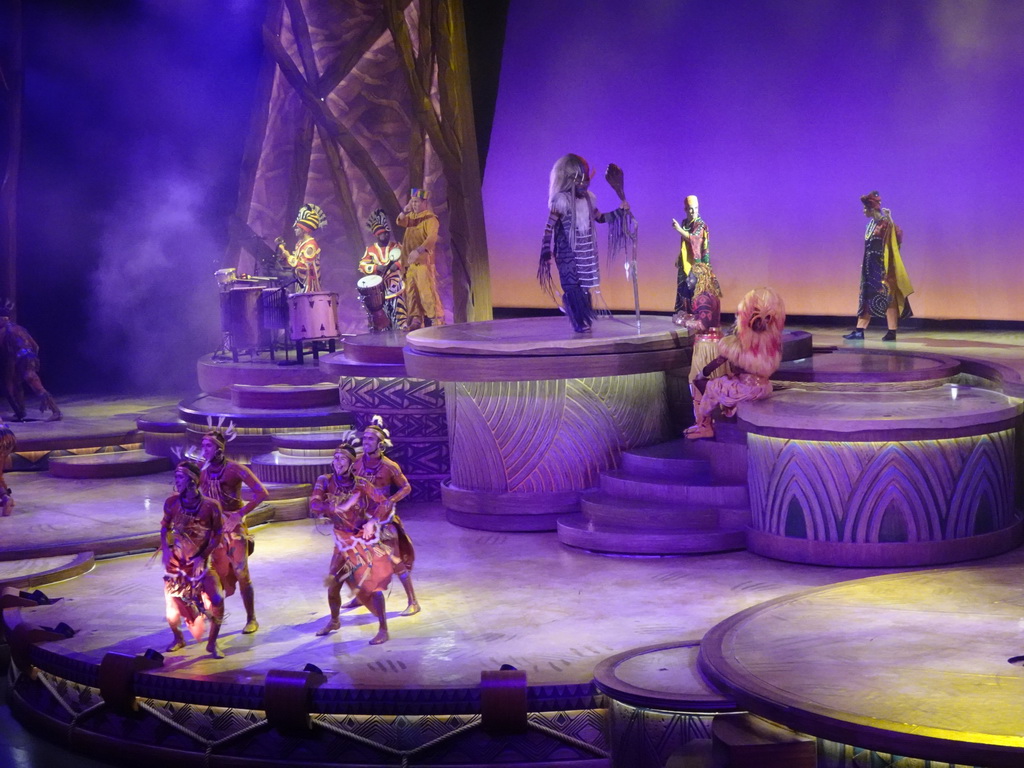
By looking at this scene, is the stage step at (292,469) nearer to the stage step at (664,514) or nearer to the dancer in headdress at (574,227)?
the dancer in headdress at (574,227)

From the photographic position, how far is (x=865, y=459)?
23.3ft

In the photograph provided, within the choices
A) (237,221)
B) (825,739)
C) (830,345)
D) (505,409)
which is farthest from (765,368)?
(237,221)

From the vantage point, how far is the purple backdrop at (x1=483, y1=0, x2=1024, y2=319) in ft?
40.1

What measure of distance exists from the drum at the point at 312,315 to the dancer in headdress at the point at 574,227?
342cm

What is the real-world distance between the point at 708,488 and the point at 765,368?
0.78 metres

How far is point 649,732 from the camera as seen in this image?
531 cm

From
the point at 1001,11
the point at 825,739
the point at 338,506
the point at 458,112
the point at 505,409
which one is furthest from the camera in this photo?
the point at 458,112

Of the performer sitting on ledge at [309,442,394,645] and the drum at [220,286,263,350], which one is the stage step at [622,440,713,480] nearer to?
the performer sitting on ledge at [309,442,394,645]

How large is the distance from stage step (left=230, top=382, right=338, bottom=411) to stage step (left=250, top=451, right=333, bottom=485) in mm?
1213

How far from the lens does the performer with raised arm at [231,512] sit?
21.5 ft

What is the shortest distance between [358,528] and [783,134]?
340 inches

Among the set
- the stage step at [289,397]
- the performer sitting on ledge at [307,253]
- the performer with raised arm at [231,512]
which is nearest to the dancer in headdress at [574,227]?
the stage step at [289,397]

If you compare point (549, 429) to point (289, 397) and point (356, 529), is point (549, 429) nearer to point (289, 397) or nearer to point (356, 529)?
point (356, 529)

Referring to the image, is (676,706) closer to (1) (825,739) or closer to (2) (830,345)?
(1) (825,739)
